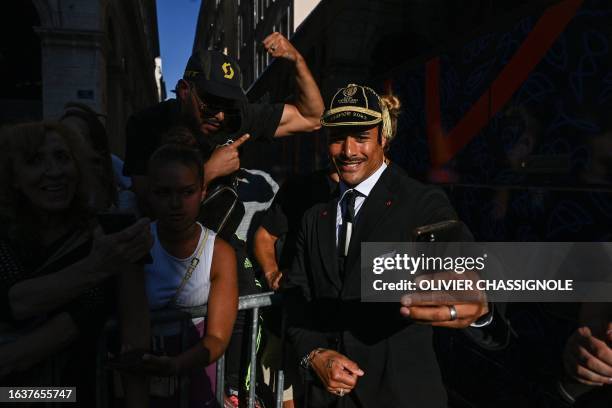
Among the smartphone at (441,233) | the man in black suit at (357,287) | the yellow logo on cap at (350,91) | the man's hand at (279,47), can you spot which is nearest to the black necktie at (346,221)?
the man in black suit at (357,287)

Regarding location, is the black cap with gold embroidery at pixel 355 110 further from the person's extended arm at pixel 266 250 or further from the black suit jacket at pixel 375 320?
the person's extended arm at pixel 266 250

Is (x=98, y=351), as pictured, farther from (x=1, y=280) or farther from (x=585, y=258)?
(x=585, y=258)

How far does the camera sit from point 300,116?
10.6 ft

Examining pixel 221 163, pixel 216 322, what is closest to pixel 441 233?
pixel 216 322

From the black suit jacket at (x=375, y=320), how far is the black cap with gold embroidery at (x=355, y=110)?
12.6 inches

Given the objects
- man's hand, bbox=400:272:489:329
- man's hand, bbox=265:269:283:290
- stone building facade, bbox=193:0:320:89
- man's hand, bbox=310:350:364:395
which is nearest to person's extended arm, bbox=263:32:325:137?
man's hand, bbox=265:269:283:290

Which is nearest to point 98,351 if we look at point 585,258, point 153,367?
point 153,367

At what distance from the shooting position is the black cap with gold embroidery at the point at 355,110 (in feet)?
7.41

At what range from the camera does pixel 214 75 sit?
2.68 m

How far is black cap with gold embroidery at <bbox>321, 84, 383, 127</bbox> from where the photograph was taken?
2260 millimetres

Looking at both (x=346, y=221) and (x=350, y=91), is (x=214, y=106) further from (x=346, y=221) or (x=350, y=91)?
(x=346, y=221)

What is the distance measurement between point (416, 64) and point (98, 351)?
498cm

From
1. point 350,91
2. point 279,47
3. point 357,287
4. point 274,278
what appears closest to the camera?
point 357,287

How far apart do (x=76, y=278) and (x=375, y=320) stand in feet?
4.31
